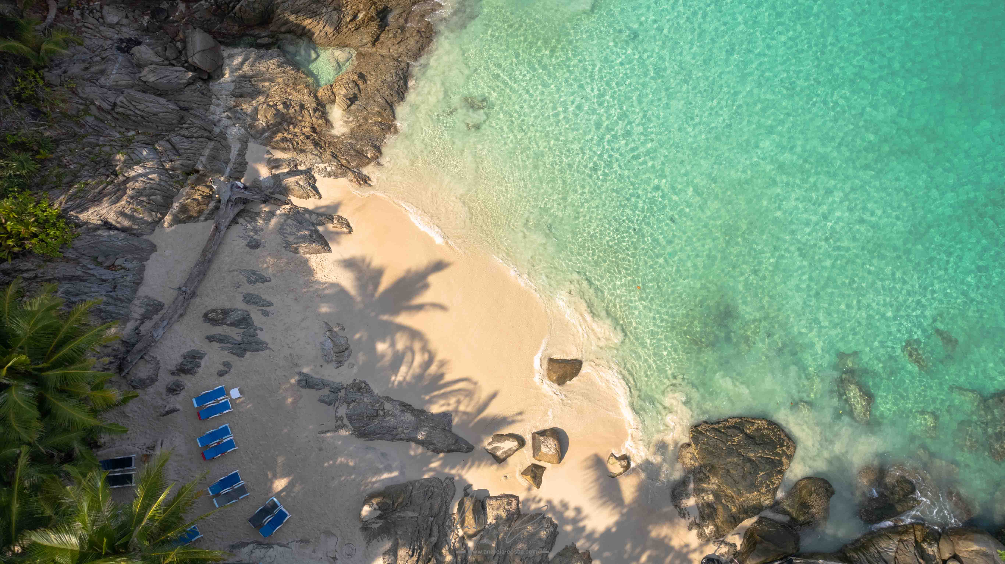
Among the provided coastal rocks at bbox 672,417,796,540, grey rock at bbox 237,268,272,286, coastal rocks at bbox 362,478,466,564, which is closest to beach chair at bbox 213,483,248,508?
coastal rocks at bbox 362,478,466,564

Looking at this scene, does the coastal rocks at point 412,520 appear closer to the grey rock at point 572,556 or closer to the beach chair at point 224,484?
the grey rock at point 572,556

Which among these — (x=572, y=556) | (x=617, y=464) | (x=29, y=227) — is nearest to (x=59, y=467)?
(x=29, y=227)

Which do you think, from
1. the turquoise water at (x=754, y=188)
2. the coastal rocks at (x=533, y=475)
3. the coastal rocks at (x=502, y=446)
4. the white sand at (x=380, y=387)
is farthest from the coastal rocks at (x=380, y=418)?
the turquoise water at (x=754, y=188)

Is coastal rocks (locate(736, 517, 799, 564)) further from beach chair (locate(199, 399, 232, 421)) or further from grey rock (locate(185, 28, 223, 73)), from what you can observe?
grey rock (locate(185, 28, 223, 73))

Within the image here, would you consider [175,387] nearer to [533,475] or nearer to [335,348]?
[335,348]

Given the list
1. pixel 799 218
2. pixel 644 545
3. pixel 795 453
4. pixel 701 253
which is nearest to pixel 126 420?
pixel 644 545
